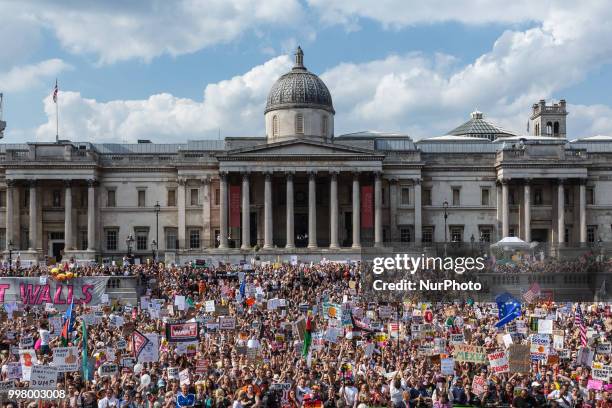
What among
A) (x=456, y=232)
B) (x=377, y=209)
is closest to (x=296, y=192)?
(x=377, y=209)

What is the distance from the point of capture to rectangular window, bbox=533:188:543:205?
255 ft

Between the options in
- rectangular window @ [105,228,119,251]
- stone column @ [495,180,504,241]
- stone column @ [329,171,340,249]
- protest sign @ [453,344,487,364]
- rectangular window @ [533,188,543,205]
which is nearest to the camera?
protest sign @ [453,344,487,364]

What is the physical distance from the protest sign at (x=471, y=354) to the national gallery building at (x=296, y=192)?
47.3 m

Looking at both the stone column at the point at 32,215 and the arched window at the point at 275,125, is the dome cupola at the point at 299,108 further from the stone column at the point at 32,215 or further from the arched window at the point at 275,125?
the stone column at the point at 32,215

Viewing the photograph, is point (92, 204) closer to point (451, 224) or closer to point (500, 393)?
point (451, 224)

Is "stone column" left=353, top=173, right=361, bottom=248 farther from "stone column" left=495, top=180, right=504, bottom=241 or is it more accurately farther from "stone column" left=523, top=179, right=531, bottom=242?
"stone column" left=523, top=179, right=531, bottom=242

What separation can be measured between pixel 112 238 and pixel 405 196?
89.9 feet

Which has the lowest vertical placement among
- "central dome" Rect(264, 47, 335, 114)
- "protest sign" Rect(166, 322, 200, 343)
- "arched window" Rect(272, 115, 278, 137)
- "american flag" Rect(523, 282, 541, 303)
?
"protest sign" Rect(166, 322, 200, 343)

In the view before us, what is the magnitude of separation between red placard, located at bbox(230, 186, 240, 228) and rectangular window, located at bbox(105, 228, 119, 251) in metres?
12.0

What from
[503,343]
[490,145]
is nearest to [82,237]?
[490,145]

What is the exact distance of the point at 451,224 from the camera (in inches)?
3093

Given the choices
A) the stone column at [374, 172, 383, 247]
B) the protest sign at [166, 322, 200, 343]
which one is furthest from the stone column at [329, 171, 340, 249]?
the protest sign at [166, 322, 200, 343]

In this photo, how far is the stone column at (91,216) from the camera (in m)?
75.1

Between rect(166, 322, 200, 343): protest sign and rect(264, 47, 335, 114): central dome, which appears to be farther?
rect(264, 47, 335, 114): central dome
